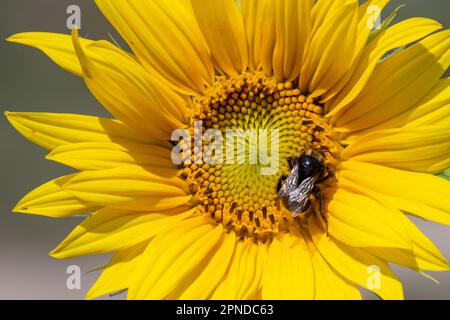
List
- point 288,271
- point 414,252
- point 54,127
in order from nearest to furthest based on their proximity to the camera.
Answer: point 414,252 < point 288,271 < point 54,127

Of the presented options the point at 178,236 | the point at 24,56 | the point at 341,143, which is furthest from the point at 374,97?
the point at 24,56

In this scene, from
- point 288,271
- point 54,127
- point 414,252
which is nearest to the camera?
point 414,252

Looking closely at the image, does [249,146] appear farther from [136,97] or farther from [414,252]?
[414,252]

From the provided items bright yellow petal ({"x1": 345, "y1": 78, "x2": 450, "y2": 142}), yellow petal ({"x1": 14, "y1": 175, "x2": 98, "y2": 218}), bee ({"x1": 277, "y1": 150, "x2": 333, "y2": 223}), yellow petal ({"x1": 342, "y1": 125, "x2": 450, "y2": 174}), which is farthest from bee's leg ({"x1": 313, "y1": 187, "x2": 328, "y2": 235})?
yellow petal ({"x1": 14, "y1": 175, "x2": 98, "y2": 218})

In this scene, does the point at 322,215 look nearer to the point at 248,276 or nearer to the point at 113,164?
the point at 248,276

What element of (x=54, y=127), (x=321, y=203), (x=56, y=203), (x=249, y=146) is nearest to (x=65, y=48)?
(x=54, y=127)

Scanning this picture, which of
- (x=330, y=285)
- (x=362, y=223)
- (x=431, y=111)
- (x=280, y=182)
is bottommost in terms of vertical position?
(x=330, y=285)
